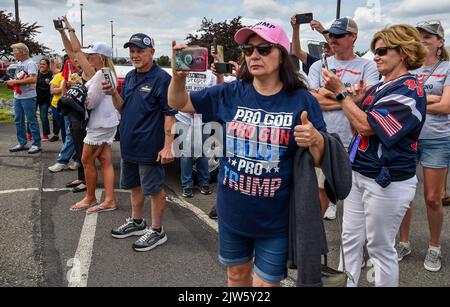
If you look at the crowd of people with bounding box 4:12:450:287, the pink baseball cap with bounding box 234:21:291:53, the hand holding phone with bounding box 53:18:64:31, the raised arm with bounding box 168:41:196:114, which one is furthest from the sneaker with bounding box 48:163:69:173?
the pink baseball cap with bounding box 234:21:291:53

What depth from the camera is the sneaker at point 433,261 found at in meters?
3.24

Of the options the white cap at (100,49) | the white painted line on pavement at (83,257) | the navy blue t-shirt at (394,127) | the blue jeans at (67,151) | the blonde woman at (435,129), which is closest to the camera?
the navy blue t-shirt at (394,127)

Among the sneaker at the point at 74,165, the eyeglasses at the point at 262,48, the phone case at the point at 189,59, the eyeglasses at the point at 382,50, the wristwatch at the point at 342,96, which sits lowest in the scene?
the sneaker at the point at 74,165

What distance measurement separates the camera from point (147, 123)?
3.44 meters

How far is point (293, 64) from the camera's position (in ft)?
6.71

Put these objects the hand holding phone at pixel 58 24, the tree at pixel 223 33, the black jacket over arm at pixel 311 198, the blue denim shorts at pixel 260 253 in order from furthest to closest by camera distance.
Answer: the tree at pixel 223 33
the hand holding phone at pixel 58 24
the blue denim shorts at pixel 260 253
the black jacket over arm at pixel 311 198

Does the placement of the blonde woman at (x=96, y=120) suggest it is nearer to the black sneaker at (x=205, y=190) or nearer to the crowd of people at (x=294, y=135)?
the crowd of people at (x=294, y=135)

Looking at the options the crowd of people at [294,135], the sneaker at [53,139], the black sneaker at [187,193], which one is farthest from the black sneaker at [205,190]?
the sneaker at [53,139]

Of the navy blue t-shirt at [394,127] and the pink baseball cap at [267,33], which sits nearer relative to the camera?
the pink baseball cap at [267,33]

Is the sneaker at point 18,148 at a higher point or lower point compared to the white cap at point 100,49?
lower

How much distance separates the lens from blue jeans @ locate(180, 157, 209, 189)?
17.0 ft

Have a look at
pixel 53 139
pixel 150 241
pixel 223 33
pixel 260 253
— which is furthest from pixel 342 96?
pixel 223 33

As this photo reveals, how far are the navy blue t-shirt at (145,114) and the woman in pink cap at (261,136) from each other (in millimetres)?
1271
